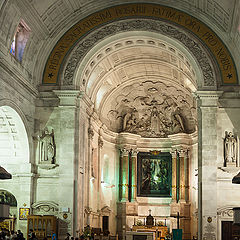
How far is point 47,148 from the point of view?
106ft

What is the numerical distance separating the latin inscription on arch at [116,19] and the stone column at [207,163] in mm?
3319

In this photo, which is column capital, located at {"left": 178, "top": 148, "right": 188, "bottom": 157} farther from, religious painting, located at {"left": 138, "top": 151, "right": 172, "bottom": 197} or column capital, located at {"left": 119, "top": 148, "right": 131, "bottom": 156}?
column capital, located at {"left": 119, "top": 148, "right": 131, "bottom": 156}

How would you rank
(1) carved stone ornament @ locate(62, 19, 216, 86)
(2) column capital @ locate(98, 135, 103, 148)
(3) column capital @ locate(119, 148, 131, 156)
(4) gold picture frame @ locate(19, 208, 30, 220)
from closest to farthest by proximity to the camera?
(4) gold picture frame @ locate(19, 208, 30, 220) < (1) carved stone ornament @ locate(62, 19, 216, 86) < (2) column capital @ locate(98, 135, 103, 148) < (3) column capital @ locate(119, 148, 131, 156)

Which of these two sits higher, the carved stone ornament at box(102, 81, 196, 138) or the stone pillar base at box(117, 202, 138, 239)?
the carved stone ornament at box(102, 81, 196, 138)

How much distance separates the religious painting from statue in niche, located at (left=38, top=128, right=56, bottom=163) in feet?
44.0

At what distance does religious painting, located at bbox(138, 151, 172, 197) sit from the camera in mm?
43844

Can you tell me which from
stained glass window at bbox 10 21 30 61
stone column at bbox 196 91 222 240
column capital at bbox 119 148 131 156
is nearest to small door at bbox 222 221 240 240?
stone column at bbox 196 91 222 240

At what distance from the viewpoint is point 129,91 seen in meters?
43.8

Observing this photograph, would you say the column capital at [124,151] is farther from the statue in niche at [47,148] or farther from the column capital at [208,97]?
the column capital at [208,97]

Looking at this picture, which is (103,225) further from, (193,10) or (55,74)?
(193,10)

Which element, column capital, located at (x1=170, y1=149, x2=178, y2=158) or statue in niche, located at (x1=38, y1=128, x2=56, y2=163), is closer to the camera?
statue in niche, located at (x1=38, y1=128, x2=56, y2=163)

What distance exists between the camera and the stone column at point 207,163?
3048cm

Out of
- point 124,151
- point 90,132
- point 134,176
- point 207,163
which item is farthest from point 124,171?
point 207,163

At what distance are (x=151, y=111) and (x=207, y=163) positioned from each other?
13989 mm
